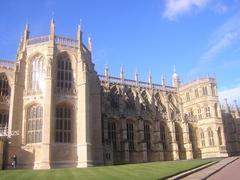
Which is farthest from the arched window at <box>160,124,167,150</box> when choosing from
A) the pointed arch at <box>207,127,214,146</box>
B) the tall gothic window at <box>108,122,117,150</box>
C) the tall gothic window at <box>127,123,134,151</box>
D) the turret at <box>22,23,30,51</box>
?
the turret at <box>22,23,30,51</box>

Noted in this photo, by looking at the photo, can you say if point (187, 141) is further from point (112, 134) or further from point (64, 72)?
point (64, 72)

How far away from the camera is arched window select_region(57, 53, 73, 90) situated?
1439 inches

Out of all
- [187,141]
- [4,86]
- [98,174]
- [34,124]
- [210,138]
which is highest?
[4,86]

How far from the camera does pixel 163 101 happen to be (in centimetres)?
5984

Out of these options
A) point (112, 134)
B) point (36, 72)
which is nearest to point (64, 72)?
point (36, 72)

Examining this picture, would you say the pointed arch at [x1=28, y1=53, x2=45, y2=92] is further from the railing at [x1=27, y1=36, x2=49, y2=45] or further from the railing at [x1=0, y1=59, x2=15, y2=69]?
the railing at [x1=0, y1=59, x2=15, y2=69]

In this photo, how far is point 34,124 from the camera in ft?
113

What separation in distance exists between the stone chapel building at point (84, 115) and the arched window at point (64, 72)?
0.39 feet

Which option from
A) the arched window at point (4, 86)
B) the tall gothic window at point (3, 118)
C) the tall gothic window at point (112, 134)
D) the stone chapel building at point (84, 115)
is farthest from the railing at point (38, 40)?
the tall gothic window at point (112, 134)

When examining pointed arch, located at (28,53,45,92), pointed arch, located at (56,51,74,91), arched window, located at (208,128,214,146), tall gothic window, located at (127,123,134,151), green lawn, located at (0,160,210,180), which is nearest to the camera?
green lawn, located at (0,160,210,180)

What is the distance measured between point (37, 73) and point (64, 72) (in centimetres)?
322

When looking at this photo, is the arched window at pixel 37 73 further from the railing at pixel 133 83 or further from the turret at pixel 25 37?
the railing at pixel 133 83

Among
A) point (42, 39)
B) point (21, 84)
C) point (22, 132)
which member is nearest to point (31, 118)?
point (22, 132)

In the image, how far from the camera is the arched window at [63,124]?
112 feet
